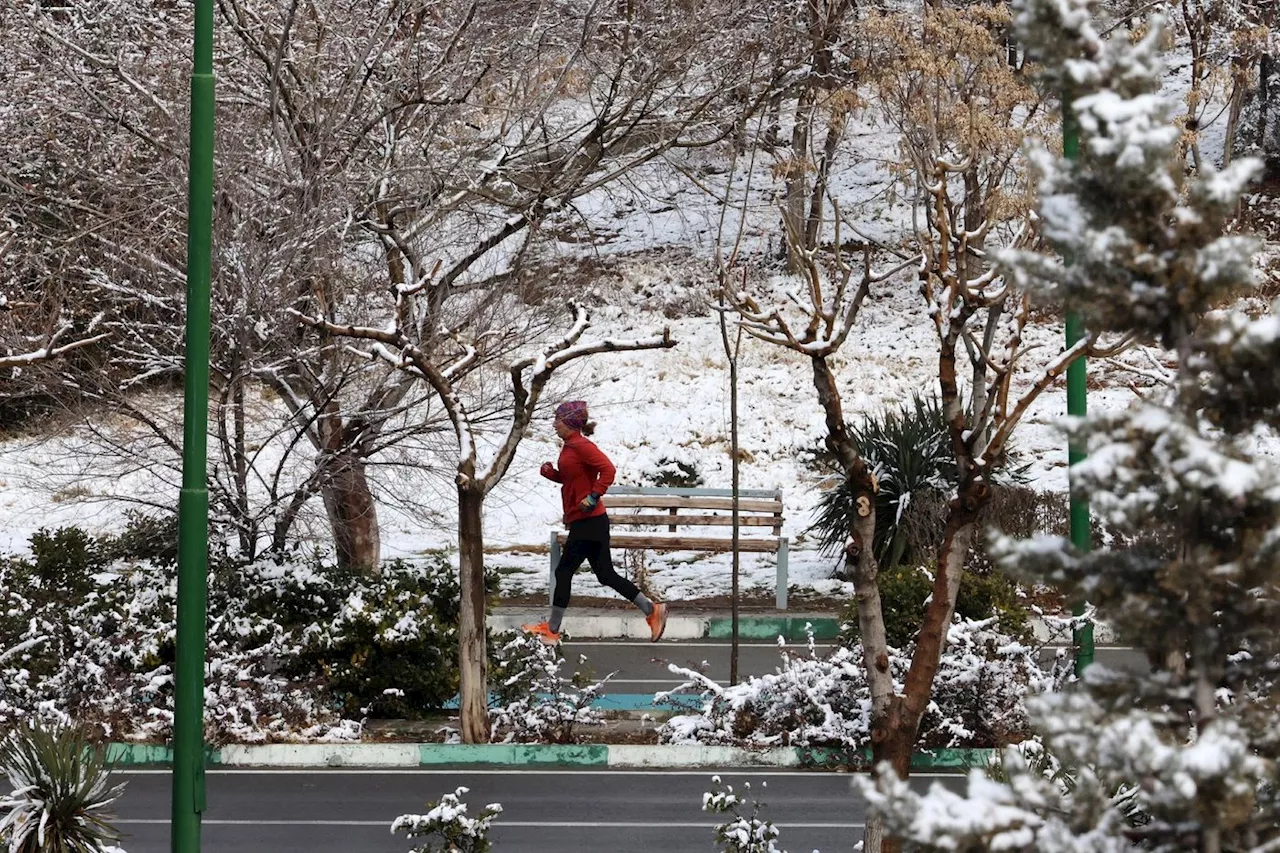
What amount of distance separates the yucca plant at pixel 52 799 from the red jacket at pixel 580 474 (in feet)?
16.1

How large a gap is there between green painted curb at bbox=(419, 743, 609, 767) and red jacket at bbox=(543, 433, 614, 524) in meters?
2.17

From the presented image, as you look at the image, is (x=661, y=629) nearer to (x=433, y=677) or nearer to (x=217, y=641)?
(x=433, y=677)

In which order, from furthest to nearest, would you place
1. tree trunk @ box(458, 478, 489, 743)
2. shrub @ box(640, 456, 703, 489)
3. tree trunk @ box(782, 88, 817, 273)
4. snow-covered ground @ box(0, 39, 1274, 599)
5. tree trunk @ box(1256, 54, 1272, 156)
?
1. tree trunk @ box(1256, 54, 1272, 156)
2. shrub @ box(640, 456, 703, 489)
3. tree trunk @ box(782, 88, 817, 273)
4. snow-covered ground @ box(0, 39, 1274, 599)
5. tree trunk @ box(458, 478, 489, 743)

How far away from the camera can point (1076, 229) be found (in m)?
3.12

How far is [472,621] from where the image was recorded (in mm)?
9875

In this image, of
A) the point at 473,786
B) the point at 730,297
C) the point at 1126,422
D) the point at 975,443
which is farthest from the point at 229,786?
the point at 1126,422

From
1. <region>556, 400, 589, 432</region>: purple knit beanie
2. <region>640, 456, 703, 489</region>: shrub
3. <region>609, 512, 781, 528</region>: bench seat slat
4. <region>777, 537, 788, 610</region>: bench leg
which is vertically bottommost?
<region>777, 537, 788, 610</region>: bench leg

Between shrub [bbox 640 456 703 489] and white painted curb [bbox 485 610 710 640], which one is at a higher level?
shrub [bbox 640 456 703 489]

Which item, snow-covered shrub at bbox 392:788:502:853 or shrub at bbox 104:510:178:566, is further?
shrub at bbox 104:510:178:566

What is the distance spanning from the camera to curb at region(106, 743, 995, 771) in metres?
10.1

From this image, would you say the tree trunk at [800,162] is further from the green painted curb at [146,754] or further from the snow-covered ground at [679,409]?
the green painted curb at [146,754]

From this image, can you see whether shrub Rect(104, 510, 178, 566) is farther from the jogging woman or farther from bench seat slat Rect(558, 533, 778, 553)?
bench seat slat Rect(558, 533, 778, 553)

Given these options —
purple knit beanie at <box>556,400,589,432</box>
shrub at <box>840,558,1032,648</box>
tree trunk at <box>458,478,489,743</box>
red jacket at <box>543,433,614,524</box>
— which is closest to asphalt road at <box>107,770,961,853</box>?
tree trunk at <box>458,478,489,743</box>

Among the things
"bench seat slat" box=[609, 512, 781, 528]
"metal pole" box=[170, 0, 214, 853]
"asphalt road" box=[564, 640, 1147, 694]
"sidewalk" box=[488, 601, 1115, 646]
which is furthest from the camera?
"bench seat slat" box=[609, 512, 781, 528]
